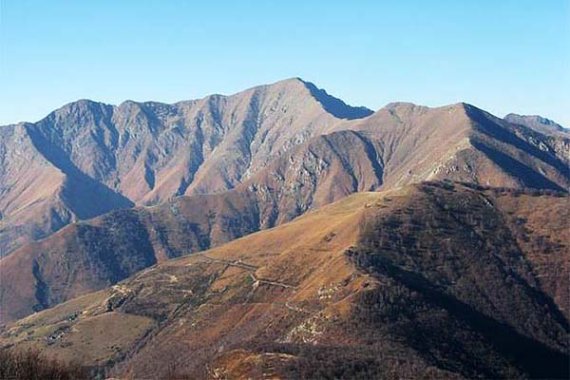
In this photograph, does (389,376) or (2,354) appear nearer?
(2,354)

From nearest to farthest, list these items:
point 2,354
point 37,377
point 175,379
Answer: point 37,377
point 2,354
point 175,379

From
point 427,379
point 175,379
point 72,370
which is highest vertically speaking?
point 72,370

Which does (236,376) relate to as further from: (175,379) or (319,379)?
(175,379)

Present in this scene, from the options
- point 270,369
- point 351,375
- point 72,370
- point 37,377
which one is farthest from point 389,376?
point 37,377

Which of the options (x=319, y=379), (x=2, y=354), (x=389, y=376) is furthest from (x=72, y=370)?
(x=389, y=376)

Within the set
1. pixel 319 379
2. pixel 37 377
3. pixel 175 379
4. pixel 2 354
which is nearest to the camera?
pixel 37 377

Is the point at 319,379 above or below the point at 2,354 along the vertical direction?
below

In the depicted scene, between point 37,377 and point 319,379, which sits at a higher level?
point 37,377

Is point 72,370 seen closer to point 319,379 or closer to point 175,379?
point 175,379

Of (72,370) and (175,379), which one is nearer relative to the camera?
(72,370)
